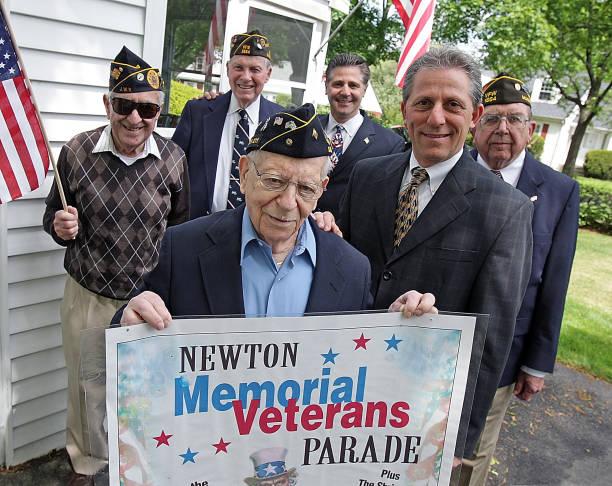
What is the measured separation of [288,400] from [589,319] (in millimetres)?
7692

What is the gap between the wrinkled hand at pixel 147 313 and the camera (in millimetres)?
1516

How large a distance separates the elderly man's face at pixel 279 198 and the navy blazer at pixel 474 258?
57cm

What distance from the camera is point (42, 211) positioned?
135 inches

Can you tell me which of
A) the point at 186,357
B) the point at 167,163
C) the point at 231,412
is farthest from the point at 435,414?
the point at 167,163

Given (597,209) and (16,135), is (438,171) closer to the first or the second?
(16,135)

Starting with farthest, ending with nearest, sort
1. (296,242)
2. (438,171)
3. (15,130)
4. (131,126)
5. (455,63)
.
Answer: (131,126) → (15,130) → (438,171) → (455,63) → (296,242)

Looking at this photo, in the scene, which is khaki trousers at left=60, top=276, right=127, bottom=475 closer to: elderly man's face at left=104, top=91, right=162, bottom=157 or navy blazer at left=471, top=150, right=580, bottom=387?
elderly man's face at left=104, top=91, right=162, bottom=157

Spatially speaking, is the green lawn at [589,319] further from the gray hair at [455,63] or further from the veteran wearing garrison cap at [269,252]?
the veteran wearing garrison cap at [269,252]

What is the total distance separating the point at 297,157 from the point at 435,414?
3.18 ft

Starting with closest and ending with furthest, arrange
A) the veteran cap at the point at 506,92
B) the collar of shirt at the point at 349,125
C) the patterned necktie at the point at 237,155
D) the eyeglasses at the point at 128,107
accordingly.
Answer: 1. the veteran cap at the point at 506,92
2. the eyeglasses at the point at 128,107
3. the patterned necktie at the point at 237,155
4. the collar of shirt at the point at 349,125

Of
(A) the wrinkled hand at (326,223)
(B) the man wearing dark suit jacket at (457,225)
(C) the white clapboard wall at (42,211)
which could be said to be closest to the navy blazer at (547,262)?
(B) the man wearing dark suit jacket at (457,225)

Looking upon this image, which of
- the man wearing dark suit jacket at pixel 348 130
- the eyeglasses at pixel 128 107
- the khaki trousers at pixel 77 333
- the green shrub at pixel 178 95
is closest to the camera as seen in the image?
the eyeglasses at pixel 128 107

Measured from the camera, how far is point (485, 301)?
82.0 inches

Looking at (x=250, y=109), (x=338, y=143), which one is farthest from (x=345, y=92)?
(x=250, y=109)
